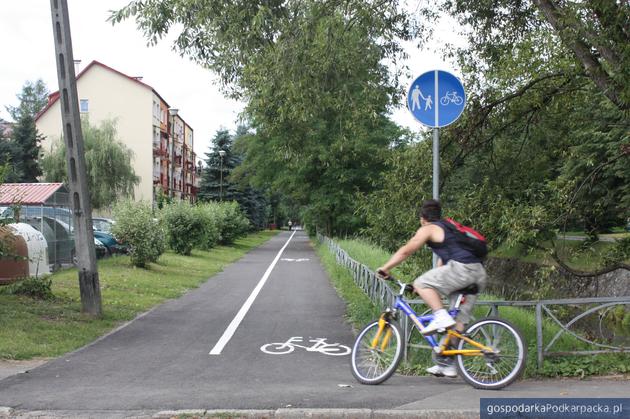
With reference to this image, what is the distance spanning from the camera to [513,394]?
556 cm

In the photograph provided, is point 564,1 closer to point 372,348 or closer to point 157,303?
point 372,348

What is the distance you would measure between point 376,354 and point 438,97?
285 centimetres

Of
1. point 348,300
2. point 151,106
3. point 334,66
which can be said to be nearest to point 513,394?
point 334,66

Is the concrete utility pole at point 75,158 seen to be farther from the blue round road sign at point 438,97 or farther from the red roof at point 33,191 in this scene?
the red roof at point 33,191

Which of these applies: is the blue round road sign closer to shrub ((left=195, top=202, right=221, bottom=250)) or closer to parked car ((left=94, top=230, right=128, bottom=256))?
parked car ((left=94, top=230, right=128, bottom=256))

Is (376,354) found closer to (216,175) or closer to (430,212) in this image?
(430,212)

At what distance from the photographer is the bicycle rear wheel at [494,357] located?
19.0ft

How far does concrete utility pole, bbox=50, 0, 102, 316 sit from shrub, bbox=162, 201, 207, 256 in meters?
17.9

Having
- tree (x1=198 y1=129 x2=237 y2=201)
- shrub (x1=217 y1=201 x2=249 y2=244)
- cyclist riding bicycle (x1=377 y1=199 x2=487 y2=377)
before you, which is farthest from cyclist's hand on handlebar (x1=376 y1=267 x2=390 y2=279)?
tree (x1=198 y1=129 x2=237 y2=201)

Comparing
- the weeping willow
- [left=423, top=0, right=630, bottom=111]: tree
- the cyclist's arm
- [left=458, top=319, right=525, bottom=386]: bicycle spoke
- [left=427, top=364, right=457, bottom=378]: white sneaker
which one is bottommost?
[left=427, top=364, right=457, bottom=378]: white sneaker

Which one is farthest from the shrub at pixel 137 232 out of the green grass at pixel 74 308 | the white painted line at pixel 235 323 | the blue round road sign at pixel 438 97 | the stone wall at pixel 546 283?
the blue round road sign at pixel 438 97

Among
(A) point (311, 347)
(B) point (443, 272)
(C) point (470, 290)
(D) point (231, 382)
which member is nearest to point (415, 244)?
(B) point (443, 272)

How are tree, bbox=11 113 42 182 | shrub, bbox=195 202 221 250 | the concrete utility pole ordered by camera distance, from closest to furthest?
the concrete utility pole
shrub, bbox=195 202 221 250
tree, bbox=11 113 42 182

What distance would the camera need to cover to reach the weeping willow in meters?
47.7
